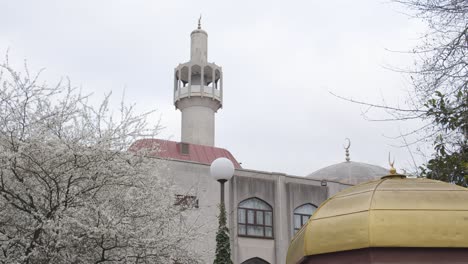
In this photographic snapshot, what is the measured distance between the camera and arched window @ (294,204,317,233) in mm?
31500

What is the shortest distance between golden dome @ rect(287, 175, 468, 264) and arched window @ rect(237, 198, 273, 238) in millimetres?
19274

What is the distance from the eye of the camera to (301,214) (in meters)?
31.7

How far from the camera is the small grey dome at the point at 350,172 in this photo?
35184 mm

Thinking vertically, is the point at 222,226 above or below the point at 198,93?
below

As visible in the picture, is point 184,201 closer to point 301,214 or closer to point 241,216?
point 241,216

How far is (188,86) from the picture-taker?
39531 mm

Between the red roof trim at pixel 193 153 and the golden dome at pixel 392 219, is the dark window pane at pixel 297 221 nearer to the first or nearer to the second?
the red roof trim at pixel 193 153

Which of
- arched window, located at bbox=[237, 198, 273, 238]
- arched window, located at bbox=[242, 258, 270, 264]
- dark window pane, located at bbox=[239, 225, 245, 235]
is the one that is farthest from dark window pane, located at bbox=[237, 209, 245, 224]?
arched window, located at bbox=[242, 258, 270, 264]

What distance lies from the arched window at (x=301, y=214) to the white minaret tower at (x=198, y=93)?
810 centimetres

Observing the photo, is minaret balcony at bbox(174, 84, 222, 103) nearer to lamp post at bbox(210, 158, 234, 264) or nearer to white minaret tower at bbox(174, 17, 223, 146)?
white minaret tower at bbox(174, 17, 223, 146)

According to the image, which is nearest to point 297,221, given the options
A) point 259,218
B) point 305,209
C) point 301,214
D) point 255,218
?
point 301,214

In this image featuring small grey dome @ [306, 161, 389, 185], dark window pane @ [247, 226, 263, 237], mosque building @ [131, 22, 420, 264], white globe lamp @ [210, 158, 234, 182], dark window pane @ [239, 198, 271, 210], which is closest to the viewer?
white globe lamp @ [210, 158, 234, 182]

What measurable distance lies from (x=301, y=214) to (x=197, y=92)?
11.1m

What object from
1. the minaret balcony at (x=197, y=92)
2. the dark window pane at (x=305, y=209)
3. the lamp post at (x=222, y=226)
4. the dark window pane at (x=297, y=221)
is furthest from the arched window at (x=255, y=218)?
the lamp post at (x=222, y=226)
